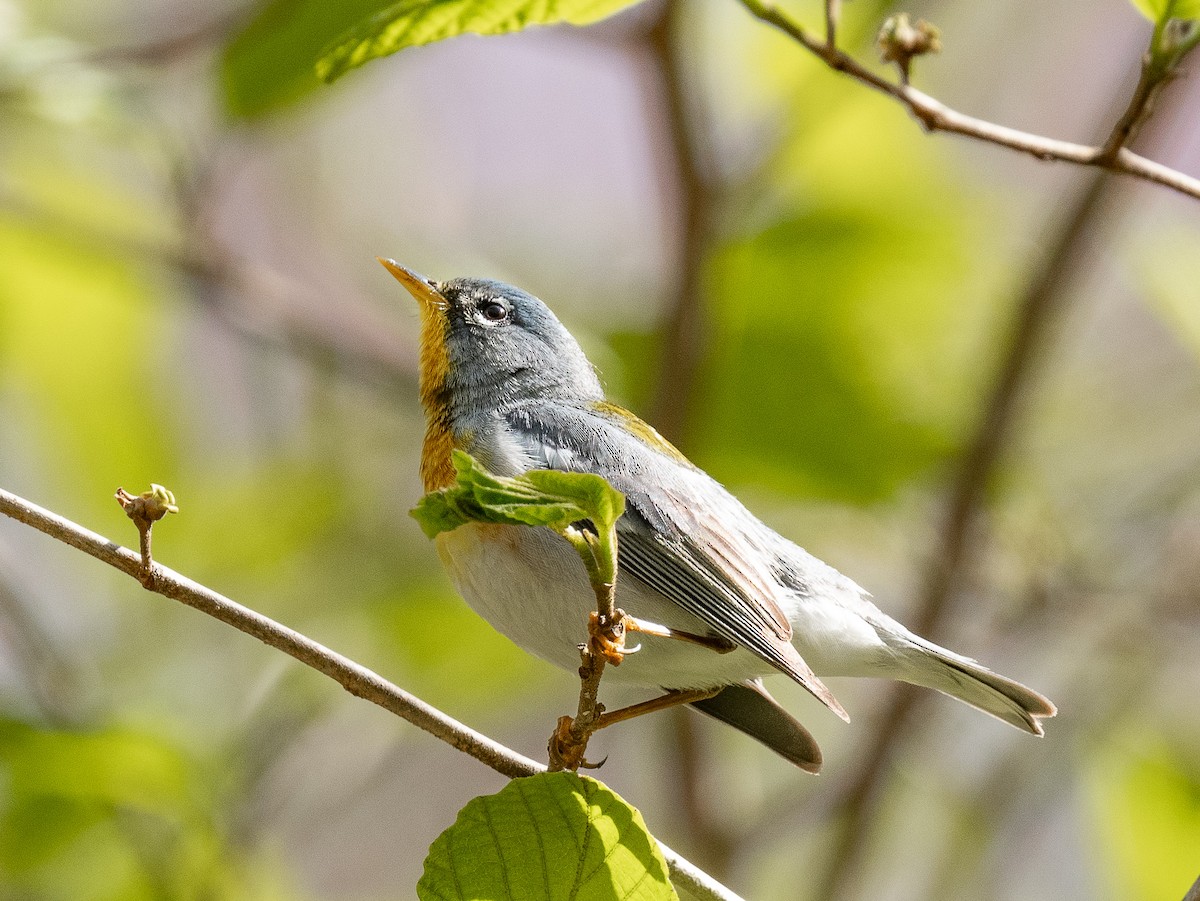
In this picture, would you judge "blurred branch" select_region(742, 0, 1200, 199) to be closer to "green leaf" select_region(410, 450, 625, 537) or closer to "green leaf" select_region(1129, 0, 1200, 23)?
"green leaf" select_region(1129, 0, 1200, 23)

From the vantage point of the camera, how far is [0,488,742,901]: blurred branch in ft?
6.47

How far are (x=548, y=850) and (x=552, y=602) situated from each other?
1.07m

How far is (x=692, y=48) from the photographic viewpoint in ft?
14.9

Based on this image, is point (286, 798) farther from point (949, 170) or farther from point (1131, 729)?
point (949, 170)

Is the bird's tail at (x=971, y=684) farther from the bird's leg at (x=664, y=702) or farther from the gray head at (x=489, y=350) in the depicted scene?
the gray head at (x=489, y=350)

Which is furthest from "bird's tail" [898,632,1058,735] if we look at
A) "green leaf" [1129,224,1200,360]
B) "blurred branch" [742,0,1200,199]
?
"blurred branch" [742,0,1200,199]

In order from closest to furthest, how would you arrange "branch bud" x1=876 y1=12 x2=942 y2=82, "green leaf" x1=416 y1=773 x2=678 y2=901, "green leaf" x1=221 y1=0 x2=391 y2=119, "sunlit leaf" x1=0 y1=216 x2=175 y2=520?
1. "green leaf" x1=416 y1=773 x2=678 y2=901
2. "branch bud" x1=876 y1=12 x2=942 y2=82
3. "green leaf" x1=221 y1=0 x2=391 y2=119
4. "sunlit leaf" x1=0 y1=216 x2=175 y2=520

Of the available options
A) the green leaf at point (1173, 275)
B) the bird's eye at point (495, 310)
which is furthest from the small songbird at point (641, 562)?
the green leaf at point (1173, 275)

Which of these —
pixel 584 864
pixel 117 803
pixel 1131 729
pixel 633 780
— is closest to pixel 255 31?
pixel 117 803

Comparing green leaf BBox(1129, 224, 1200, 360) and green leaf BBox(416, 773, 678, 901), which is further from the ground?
green leaf BBox(1129, 224, 1200, 360)

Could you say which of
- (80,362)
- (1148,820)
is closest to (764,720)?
(1148,820)

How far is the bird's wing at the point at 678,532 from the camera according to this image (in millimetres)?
2842

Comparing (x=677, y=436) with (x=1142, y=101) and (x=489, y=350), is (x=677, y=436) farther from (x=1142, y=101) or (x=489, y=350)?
(x=1142, y=101)

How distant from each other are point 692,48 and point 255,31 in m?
1.59
